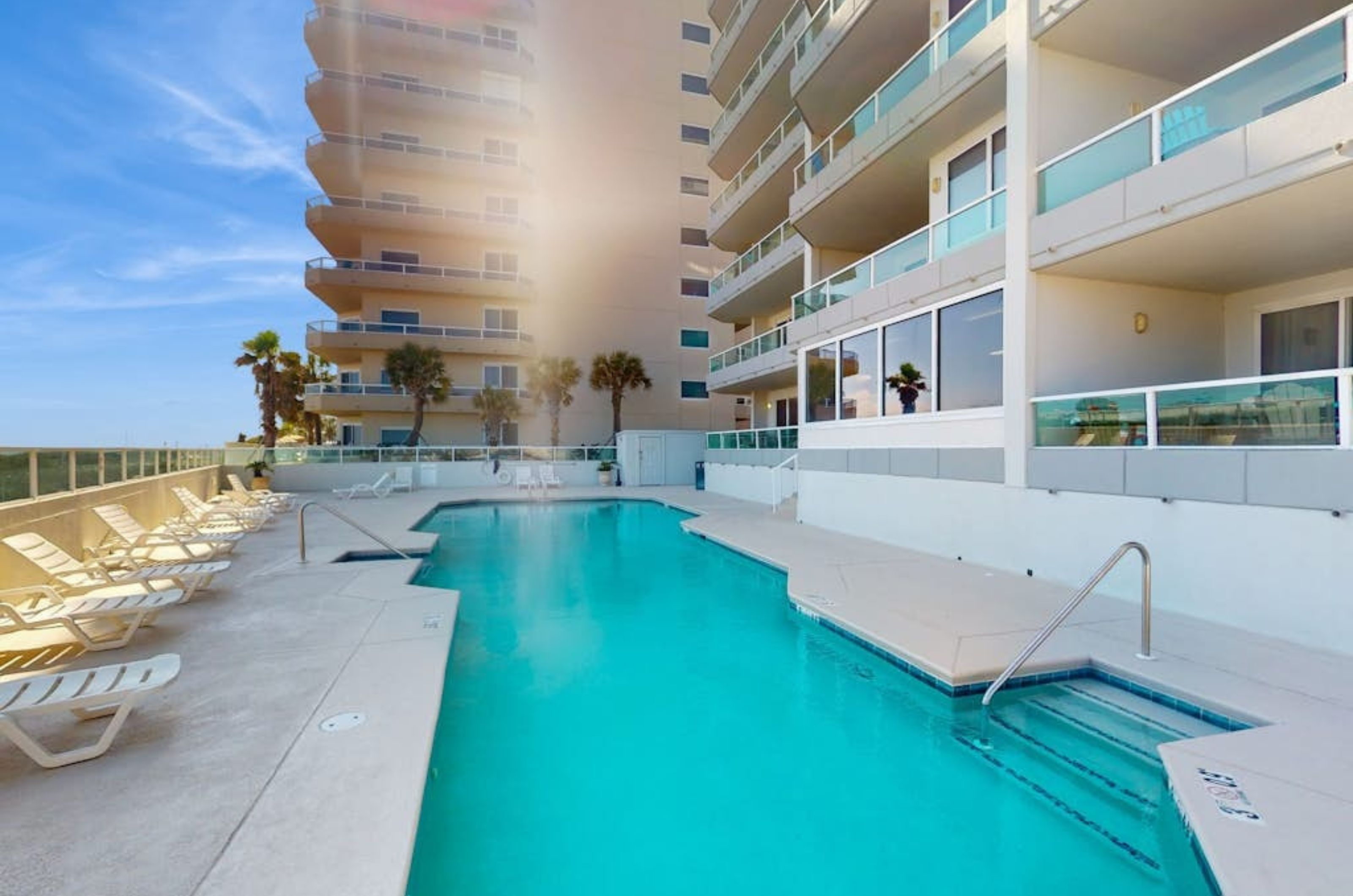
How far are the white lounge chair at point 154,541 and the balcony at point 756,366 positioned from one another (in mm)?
12401

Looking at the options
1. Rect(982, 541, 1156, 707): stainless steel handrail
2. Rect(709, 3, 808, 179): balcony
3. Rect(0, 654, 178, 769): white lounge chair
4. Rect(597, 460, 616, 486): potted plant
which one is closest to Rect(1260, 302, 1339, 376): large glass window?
A: Rect(982, 541, 1156, 707): stainless steel handrail

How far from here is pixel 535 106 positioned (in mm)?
29969

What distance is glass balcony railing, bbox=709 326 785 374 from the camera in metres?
17.0

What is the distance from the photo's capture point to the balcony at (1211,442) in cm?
522

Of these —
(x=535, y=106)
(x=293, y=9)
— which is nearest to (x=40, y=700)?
(x=535, y=106)

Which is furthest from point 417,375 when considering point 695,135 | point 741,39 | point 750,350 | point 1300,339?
point 1300,339

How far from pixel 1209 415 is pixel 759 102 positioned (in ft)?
51.4

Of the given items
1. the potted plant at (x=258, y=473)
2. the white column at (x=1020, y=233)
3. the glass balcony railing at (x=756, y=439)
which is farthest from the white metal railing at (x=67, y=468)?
the glass balcony railing at (x=756, y=439)

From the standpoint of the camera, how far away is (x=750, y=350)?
18750 mm

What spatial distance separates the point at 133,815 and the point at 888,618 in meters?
5.83

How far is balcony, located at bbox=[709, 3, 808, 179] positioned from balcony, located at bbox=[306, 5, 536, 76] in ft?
45.7

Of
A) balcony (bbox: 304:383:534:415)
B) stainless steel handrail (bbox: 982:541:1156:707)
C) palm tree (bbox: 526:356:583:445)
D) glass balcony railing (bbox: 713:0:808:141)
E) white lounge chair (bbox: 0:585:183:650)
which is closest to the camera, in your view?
stainless steel handrail (bbox: 982:541:1156:707)

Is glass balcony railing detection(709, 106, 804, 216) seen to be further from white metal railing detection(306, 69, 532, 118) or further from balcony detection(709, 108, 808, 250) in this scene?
white metal railing detection(306, 69, 532, 118)

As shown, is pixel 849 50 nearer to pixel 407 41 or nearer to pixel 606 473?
pixel 606 473
